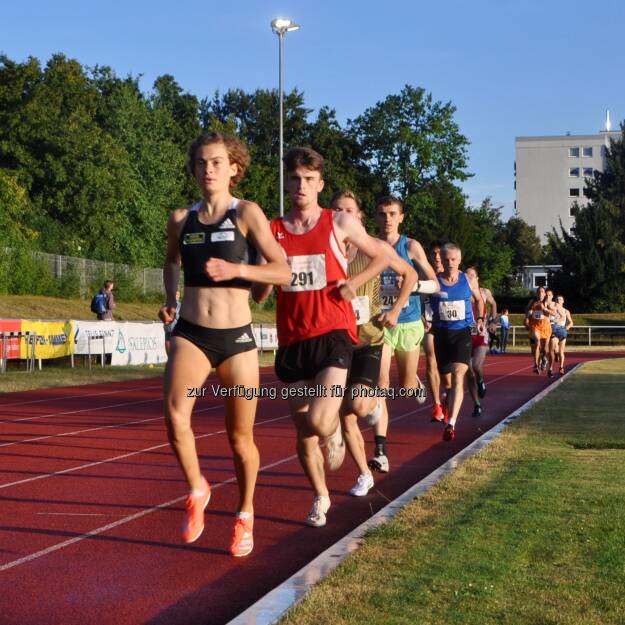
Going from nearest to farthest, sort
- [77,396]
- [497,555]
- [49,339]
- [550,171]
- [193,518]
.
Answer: [497,555] → [193,518] → [77,396] → [49,339] → [550,171]

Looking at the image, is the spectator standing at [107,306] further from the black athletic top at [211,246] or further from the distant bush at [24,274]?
the black athletic top at [211,246]

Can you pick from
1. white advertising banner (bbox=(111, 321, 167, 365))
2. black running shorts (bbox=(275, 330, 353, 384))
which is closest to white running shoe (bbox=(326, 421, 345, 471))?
black running shorts (bbox=(275, 330, 353, 384))

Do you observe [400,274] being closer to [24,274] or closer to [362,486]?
[362,486]

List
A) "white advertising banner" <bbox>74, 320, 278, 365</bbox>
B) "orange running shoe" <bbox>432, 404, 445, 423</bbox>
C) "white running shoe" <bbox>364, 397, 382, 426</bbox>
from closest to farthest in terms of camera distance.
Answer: "white running shoe" <bbox>364, 397, 382, 426</bbox>
"orange running shoe" <bbox>432, 404, 445, 423</bbox>
"white advertising banner" <bbox>74, 320, 278, 365</bbox>

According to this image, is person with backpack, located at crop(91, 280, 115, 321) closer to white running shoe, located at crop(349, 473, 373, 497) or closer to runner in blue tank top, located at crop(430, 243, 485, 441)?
runner in blue tank top, located at crop(430, 243, 485, 441)

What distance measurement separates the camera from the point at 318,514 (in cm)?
692

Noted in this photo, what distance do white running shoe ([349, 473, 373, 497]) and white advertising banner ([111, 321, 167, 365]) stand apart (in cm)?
2112

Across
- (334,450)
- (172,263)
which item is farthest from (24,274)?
(172,263)

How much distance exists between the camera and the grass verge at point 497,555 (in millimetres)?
4449

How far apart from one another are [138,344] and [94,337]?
2.36 meters

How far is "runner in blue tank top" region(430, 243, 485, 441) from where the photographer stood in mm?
12195

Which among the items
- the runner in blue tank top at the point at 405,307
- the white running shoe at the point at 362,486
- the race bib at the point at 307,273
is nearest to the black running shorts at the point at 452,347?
the runner in blue tank top at the point at 405,307

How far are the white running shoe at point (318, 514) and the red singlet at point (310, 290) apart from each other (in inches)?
41.8

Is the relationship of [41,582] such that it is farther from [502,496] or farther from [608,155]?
[608,155]
